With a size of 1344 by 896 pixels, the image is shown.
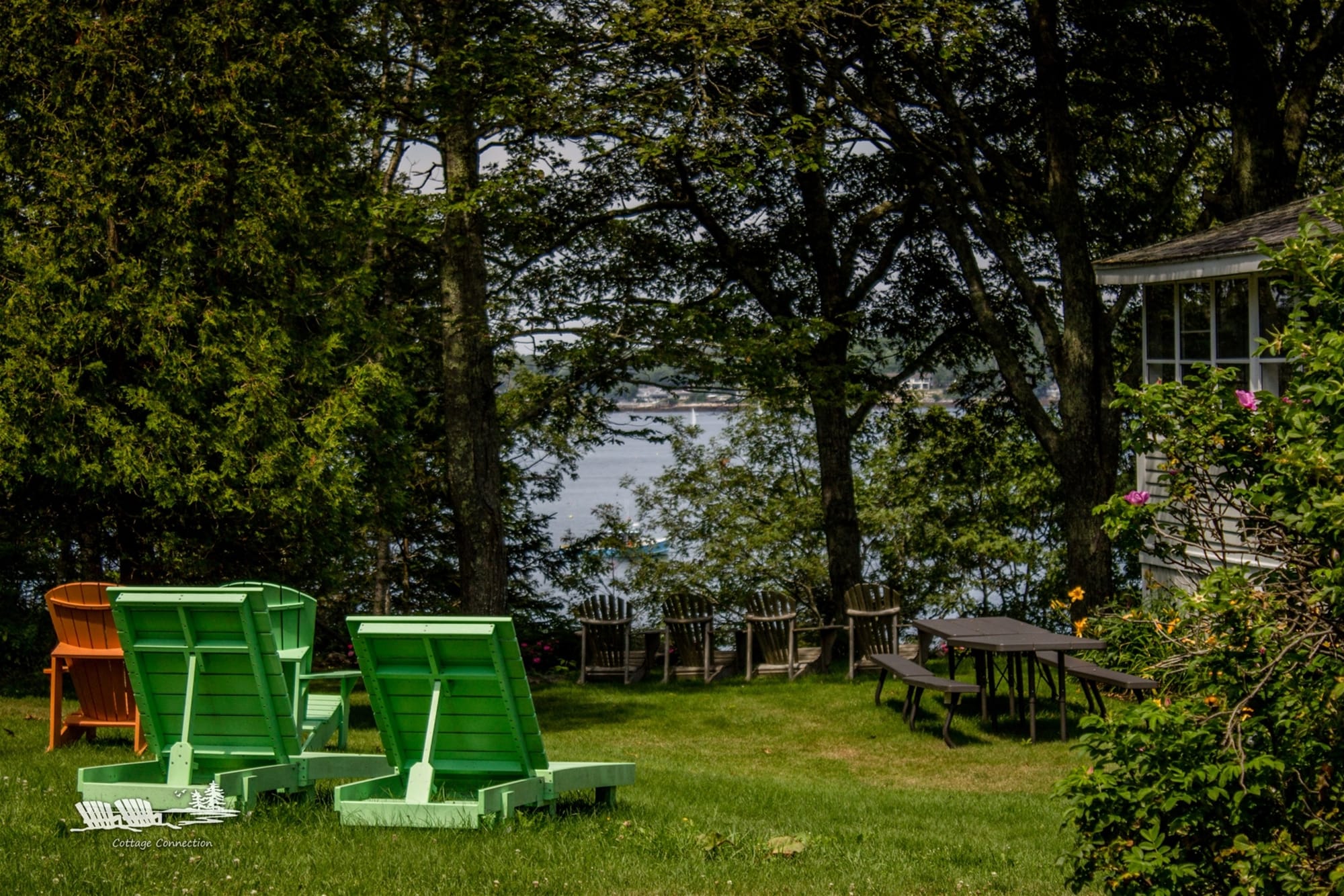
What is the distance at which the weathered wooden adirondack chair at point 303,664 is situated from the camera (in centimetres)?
779

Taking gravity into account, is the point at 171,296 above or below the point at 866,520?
above

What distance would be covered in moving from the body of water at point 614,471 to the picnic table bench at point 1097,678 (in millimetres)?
8111

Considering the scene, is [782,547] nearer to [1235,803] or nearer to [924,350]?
[924,350]

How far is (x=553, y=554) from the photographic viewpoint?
65.3 feet

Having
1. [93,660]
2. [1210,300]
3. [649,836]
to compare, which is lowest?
[649,836]

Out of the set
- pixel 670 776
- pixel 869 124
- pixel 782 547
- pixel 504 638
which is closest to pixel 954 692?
pixel 670 776

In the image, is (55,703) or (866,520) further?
(866,520)

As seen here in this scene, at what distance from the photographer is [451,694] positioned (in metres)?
6.02

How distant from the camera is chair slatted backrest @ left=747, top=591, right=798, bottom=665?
16.4 m

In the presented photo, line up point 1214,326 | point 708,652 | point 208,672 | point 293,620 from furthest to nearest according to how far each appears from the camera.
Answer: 1. point 708,652
2. point 1214,326
3. point 293,620
4. point 208,672

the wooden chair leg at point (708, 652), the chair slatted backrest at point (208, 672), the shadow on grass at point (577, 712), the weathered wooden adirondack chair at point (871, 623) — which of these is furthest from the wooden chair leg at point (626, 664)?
the chair slatted backrest at point (208, 672)

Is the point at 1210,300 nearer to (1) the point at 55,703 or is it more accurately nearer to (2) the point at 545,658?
(2) the point at 545,658

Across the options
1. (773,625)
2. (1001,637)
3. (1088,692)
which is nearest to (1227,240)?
(1088,692)

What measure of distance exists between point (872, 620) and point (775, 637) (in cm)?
128
